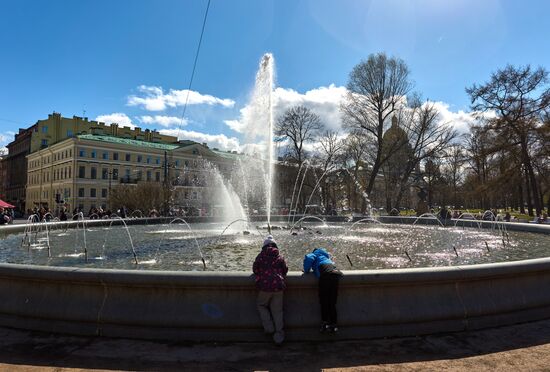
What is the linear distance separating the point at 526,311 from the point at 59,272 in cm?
684

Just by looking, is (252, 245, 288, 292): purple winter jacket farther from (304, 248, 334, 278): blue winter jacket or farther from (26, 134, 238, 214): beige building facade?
(26, 134, 238, 214): beige building facade

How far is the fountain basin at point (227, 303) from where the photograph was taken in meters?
5.39

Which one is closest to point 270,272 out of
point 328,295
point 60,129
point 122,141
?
point 328,295

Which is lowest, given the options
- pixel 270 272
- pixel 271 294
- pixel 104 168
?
pixel 271 294

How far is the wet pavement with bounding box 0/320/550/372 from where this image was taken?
4562mm

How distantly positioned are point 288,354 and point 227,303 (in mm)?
1058

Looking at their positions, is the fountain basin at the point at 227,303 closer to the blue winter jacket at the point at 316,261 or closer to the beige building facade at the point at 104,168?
the blue winter jacket at the point at 316,261

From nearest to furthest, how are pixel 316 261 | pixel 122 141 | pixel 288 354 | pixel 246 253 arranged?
pixel 288 354
pixel 316 261
pixel 246 253
pixel 122 141

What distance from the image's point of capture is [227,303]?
545 centimetres

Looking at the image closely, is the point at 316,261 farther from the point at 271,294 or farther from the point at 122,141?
the point at 122,141

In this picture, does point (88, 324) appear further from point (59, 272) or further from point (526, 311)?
point (526, 311)

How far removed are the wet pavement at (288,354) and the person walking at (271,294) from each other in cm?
24

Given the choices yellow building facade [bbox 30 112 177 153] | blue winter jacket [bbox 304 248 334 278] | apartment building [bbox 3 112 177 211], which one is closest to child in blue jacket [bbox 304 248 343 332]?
blue winter jacket [bbox 304 248 334 278]

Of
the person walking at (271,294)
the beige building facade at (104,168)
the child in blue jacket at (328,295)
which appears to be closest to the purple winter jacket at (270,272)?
the person walking at (271,294)
